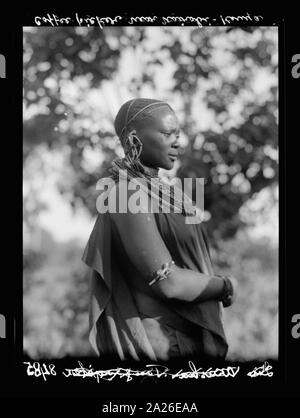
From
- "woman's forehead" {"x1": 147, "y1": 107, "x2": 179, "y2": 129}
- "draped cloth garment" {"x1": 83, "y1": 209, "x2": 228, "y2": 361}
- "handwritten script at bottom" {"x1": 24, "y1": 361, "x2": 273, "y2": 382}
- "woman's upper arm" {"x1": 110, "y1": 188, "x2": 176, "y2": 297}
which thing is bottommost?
"handwritten script at bottom" {"x1": 24, "y1": 361, "x2": 273, "y2": 382}

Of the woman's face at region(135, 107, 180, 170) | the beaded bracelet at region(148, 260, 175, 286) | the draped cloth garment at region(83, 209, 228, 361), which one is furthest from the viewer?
the woman's face at region(135, 107, 180, 170)

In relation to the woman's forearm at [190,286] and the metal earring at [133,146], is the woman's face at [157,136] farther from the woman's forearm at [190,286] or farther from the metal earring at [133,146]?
the woman's forearm at [190,286]

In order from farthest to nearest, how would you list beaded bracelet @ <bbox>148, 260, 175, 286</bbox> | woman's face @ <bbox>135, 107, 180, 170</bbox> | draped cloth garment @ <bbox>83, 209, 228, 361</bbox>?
woman's face @ <bbox>135, 107, 180, 170</bbox>
draped cloth garment @ <bbox>83, 209, 228, 361</bbox>
beaded bracelet @ <bbox>148, 260, 175, 286</bbox>

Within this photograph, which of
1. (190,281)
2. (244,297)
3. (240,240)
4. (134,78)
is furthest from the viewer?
(244,297)

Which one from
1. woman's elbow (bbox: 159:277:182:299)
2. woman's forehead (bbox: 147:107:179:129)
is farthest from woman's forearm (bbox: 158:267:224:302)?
woman's forehead (bbox: 147:107:179:129)

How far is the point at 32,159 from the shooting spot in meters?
9.25

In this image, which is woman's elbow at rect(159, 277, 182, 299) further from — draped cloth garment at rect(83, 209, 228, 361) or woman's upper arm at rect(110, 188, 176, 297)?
draped cloth garment at rect(83, 209, 228, 361)

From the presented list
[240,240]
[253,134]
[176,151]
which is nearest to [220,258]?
[240,240]

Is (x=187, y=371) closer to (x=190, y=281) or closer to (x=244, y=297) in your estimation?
(x=190, y=281)

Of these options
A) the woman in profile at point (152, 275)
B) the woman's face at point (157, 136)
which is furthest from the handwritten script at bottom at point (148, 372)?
the woman's face at point (157, 136)

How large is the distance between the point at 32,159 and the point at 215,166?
2.12 m

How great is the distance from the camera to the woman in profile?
4.78 meters

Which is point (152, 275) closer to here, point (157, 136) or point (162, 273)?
point (162, 273)

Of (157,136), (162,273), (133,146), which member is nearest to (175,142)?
(157,136)
